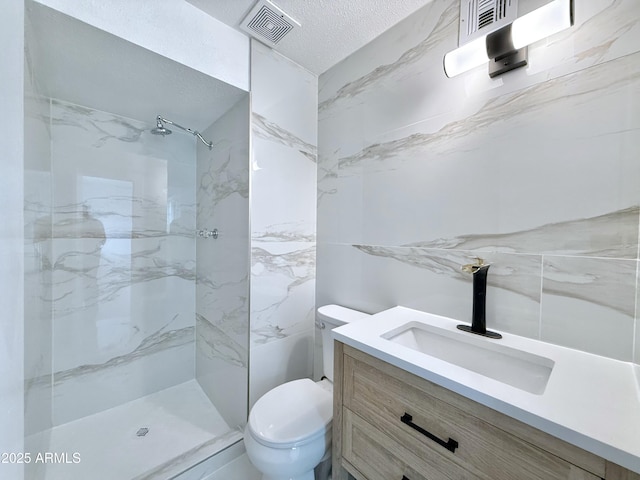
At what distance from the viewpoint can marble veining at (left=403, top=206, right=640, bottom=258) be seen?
0.74m

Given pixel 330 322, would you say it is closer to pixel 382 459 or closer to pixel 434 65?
pixel 382 459

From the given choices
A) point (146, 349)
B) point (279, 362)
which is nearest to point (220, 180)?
point (279, 362)

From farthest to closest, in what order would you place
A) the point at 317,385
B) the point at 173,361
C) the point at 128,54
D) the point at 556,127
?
the point at 173,361, the point at 317,385, the point at 128,54, the point at 556,127

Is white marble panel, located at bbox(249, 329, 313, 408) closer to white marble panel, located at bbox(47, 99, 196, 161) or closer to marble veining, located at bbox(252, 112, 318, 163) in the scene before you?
marble veining, located at bbox(252, 112, 318, 163)

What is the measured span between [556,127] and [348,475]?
1.52 m

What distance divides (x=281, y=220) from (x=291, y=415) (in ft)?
3.37

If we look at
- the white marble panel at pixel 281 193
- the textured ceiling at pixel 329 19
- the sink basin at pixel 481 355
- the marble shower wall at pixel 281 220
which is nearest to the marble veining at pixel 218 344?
the marble shower wall at pixel 281 220

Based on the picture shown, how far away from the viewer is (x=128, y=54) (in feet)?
3.71

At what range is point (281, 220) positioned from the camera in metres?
1.57

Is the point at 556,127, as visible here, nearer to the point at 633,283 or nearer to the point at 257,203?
the point at 633,283

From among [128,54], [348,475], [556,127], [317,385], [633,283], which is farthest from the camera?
[317,385]

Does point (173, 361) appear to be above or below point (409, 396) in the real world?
below

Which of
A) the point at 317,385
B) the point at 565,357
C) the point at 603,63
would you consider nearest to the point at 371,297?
the point at 317,385

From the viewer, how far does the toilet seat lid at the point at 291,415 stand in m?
0.98
